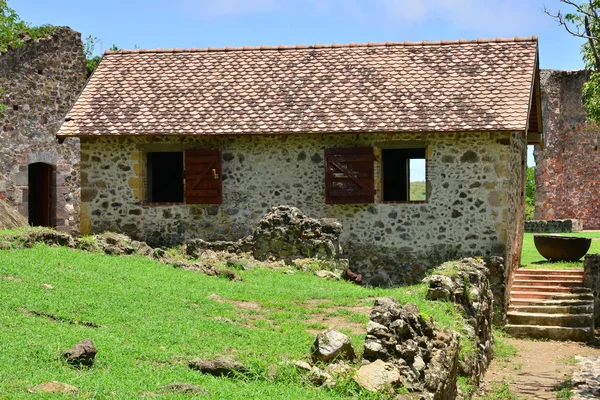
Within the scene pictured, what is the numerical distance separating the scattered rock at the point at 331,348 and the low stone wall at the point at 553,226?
2256 centimetres

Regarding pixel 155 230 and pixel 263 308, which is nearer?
pixel 263 308

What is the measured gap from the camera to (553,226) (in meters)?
29.0

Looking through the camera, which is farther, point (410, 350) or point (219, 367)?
point (410, 350)

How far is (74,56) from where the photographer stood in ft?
76.7

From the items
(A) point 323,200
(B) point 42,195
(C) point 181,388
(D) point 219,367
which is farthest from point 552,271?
(B) point 42,195

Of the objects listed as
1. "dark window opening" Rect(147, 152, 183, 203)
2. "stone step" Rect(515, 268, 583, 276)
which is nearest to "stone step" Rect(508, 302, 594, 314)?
"stone step" Rect(515, 268, 583, 276)

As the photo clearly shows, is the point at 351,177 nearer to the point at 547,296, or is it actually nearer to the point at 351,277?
the point at 351,277

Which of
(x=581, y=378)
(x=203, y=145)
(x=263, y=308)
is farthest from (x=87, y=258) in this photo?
(x=581, y=378)

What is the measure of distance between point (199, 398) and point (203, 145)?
11970 millimetres

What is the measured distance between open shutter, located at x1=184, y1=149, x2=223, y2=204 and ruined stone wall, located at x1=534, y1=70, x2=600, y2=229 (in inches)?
700

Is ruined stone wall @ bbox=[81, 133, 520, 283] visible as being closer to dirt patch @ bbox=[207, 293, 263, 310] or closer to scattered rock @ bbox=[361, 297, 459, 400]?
dirt patch @ bbox=[207, 293, 263, 310]

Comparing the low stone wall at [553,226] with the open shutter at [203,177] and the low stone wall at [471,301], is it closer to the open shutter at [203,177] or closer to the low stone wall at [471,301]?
the low stone wall at [471,301]

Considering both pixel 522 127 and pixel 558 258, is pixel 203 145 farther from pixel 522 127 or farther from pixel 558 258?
pixel 558 258

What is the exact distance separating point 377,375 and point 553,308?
10371 millimetres
